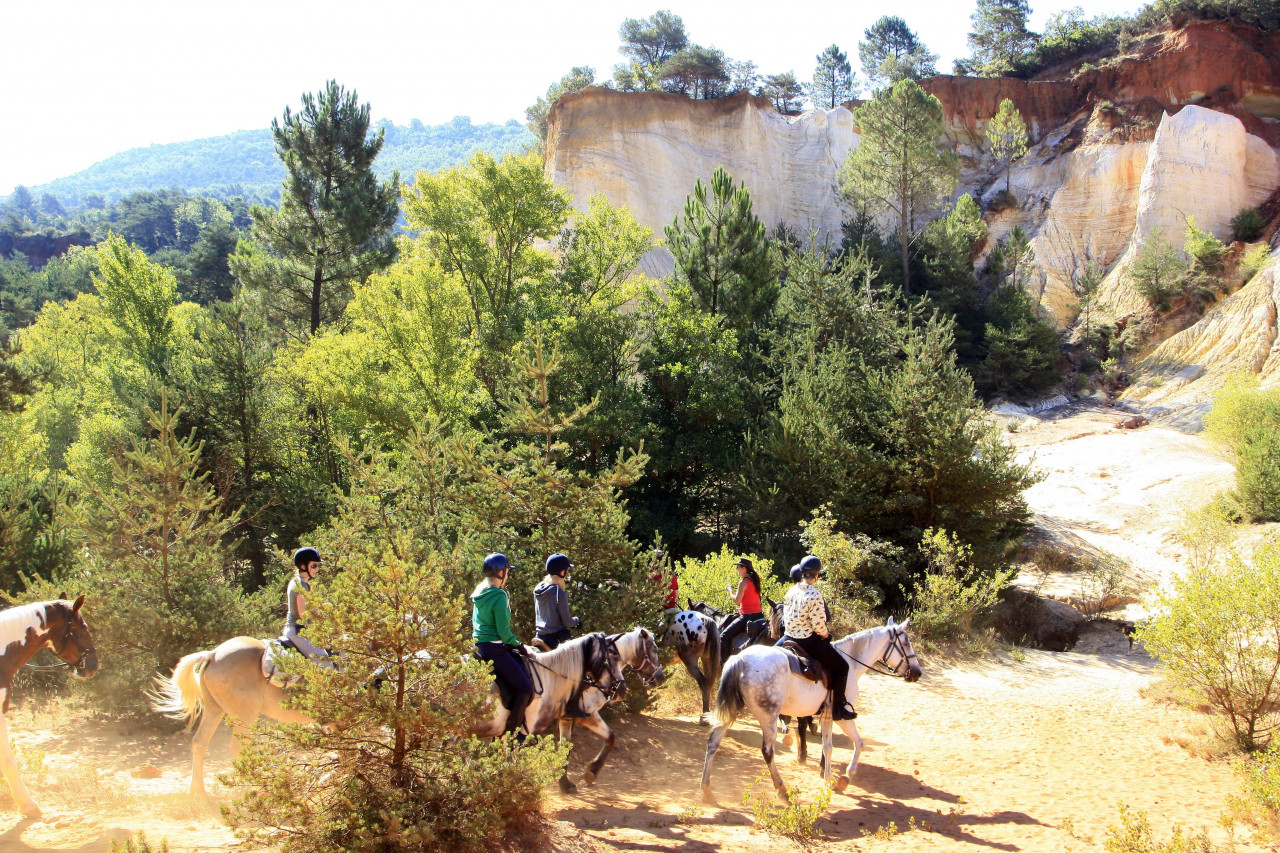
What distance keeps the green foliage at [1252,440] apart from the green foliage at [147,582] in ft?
82.6

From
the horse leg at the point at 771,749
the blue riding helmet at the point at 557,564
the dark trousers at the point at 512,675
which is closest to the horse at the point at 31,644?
the dark trousers at the point at 512,675

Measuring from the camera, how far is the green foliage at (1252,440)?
2075 centimetres

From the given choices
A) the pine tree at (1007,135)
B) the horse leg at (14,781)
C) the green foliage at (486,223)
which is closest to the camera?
the horse leg at (14,781)

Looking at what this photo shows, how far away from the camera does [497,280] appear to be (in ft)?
84.6

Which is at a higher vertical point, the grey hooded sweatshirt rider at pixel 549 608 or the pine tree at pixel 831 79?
the pine tree at pixel 831 79

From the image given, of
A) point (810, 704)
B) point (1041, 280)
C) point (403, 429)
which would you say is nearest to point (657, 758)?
point (810, 704)

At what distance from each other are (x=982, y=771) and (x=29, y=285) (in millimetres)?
72570

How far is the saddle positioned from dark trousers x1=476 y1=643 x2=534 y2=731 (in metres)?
2.81

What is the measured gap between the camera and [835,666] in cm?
813

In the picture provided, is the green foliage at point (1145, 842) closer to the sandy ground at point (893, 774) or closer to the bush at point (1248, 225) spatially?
the sandy ground at point (893, 774)

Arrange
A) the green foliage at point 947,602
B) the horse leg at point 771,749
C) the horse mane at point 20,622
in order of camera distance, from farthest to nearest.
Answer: the green foliage at point 947,602 → the horse leg at point 771,749 → the horse mane at point 20,622

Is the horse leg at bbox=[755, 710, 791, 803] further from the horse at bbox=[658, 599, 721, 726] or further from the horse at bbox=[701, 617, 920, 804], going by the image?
the horse at bbox=[658, 599, 721, 726]

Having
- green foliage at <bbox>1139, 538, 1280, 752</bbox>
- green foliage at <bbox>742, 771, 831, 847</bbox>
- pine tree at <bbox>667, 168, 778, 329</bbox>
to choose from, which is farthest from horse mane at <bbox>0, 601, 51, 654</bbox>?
pine tree at <bbox>667, 168, 778, 329</bbox>

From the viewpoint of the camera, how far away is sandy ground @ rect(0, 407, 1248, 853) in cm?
680
